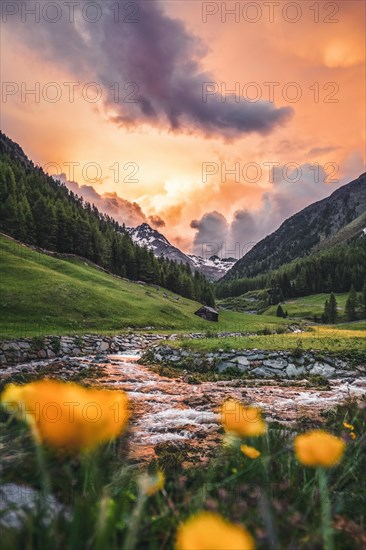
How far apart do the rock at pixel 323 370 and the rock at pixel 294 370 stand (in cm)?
52

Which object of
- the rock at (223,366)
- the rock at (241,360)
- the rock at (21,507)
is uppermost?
the rock at (21,507)

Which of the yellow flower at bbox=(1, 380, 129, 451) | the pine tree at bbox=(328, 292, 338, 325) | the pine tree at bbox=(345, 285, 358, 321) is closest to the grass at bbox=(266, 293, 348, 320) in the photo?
the pine tree at bbox=(345, 285, 358, 321)

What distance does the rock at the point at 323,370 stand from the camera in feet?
56.1

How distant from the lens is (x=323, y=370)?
17.4 metres

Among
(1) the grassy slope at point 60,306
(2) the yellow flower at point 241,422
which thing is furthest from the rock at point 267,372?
(1) the grassy slope at point 60,306

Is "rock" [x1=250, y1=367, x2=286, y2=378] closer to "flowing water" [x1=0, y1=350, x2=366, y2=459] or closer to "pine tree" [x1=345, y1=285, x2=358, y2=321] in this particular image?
"flowing water" [x1=0, y1=350, x2=366, y2=459]

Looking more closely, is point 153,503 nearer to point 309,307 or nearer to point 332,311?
point 332,311

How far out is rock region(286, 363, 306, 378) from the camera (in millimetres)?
17141

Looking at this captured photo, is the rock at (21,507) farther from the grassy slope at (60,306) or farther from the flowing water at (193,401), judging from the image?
the grassy slope at (60,306)

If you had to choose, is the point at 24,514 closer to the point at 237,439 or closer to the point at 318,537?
the point at 318,537

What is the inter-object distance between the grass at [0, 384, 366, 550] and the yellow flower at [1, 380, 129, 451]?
11 cm

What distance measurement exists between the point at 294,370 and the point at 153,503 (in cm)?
1732

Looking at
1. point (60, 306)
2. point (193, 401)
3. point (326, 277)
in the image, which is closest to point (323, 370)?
point (193, 401)

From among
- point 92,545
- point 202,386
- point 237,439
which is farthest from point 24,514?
point 202,386
